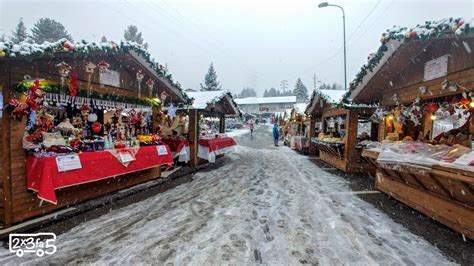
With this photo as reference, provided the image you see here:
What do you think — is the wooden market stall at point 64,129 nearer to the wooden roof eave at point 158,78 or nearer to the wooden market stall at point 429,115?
the wooden roof eave at point 158,78

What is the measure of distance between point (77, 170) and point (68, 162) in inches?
10.1

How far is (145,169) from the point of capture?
7.71 m

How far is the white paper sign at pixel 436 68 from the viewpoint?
5.38 metres

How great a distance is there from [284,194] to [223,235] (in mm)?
2909

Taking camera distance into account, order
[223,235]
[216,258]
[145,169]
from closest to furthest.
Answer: [216,258], [223,235], [145,169]

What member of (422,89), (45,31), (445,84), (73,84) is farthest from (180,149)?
(45,31)

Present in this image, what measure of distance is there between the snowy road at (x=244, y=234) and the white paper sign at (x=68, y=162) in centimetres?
120

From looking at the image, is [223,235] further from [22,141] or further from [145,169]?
[145,169]

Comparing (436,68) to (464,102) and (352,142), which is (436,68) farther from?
(352,142)

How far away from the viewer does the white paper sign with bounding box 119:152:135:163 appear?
6.43 metres

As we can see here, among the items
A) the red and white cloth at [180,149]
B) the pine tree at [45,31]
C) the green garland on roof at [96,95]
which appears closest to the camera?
the green garland on roof at [96,95]

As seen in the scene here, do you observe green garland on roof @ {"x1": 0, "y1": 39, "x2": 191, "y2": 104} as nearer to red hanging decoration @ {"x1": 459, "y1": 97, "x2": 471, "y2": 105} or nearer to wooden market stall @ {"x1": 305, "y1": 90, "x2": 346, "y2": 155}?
red hanging decoration @ {"x1": 459, "y1": 97, "x2": 471, "y2": 105}

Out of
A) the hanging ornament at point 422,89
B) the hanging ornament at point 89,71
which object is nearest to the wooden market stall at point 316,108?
the hanging ornament at point 422,89

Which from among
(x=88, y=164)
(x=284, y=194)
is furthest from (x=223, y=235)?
(x=88, y=164)
